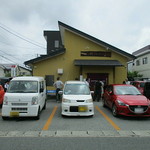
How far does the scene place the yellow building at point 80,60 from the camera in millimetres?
14688

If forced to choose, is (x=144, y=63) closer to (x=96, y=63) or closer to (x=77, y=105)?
(x=96, y=63)

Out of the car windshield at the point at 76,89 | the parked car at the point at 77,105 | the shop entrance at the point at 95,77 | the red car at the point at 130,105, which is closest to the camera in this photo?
the red car at the point at 130,105

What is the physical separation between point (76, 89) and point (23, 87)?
8.79 feet

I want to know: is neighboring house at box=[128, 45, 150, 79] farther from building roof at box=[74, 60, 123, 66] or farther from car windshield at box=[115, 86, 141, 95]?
car windshield at box=[115, 86, 141, 95]

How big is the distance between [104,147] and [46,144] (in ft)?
5.09

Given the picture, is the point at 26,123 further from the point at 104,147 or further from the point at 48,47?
the point at 48,47

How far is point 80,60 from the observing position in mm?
14859

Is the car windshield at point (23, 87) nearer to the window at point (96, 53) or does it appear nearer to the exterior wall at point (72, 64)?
the exterior wall at point (72, 64)

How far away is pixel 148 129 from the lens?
6.01 metres

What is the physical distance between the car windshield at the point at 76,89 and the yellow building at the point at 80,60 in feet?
17.6

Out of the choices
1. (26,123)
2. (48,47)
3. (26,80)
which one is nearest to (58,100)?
(26,80)

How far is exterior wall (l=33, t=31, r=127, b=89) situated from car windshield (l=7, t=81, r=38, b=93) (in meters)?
6.78

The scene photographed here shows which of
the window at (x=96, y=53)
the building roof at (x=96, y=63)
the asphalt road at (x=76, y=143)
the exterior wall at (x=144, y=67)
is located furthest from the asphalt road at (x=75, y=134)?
the exterior wall at (x=144, y=67)

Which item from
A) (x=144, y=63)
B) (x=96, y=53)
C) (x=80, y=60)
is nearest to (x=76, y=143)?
(x=80, y=60)
